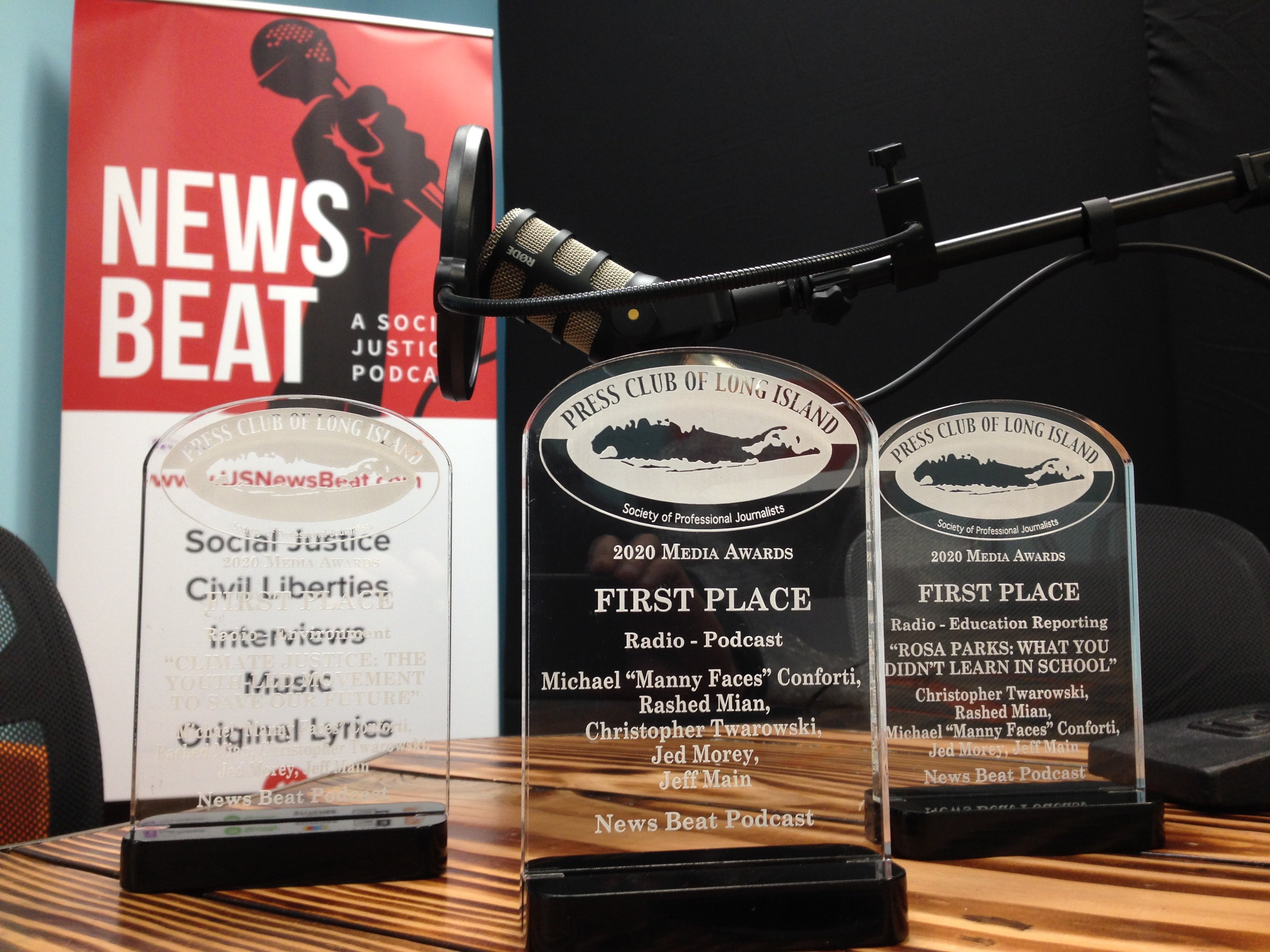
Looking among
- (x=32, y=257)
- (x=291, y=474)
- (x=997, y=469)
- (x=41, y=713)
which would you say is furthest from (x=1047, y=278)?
(x=32, y=257)

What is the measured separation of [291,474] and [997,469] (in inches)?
18.5

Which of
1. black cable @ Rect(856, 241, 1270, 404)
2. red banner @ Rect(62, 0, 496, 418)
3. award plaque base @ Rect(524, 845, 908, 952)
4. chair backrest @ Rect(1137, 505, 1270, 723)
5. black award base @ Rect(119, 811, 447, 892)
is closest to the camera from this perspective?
award plaque base @ Rect(524, 845, 908, 952)

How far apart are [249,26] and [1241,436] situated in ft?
8.13

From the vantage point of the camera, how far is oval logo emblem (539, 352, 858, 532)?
443mm

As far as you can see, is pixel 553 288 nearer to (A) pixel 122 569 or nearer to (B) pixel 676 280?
(B) pixel 676 280

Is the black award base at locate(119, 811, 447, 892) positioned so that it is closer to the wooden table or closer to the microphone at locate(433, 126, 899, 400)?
the wooden table

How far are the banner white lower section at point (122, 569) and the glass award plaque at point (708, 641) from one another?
1487 mm

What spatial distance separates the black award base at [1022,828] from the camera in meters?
0.53

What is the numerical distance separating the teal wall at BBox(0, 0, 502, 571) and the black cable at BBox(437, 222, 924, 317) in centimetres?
206

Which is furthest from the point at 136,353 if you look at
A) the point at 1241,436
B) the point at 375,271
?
the point at 1241,436

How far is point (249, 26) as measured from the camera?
2.15 metres

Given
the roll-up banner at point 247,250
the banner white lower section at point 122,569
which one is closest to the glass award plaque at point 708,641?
the banner white lower section at point 122,569

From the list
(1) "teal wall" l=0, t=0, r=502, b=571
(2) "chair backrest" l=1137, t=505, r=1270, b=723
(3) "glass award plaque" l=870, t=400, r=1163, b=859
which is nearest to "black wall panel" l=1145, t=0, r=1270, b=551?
(2) "chair backrest" l=1137, t=505, r=1270, b=723

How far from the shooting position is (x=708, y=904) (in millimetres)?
385
